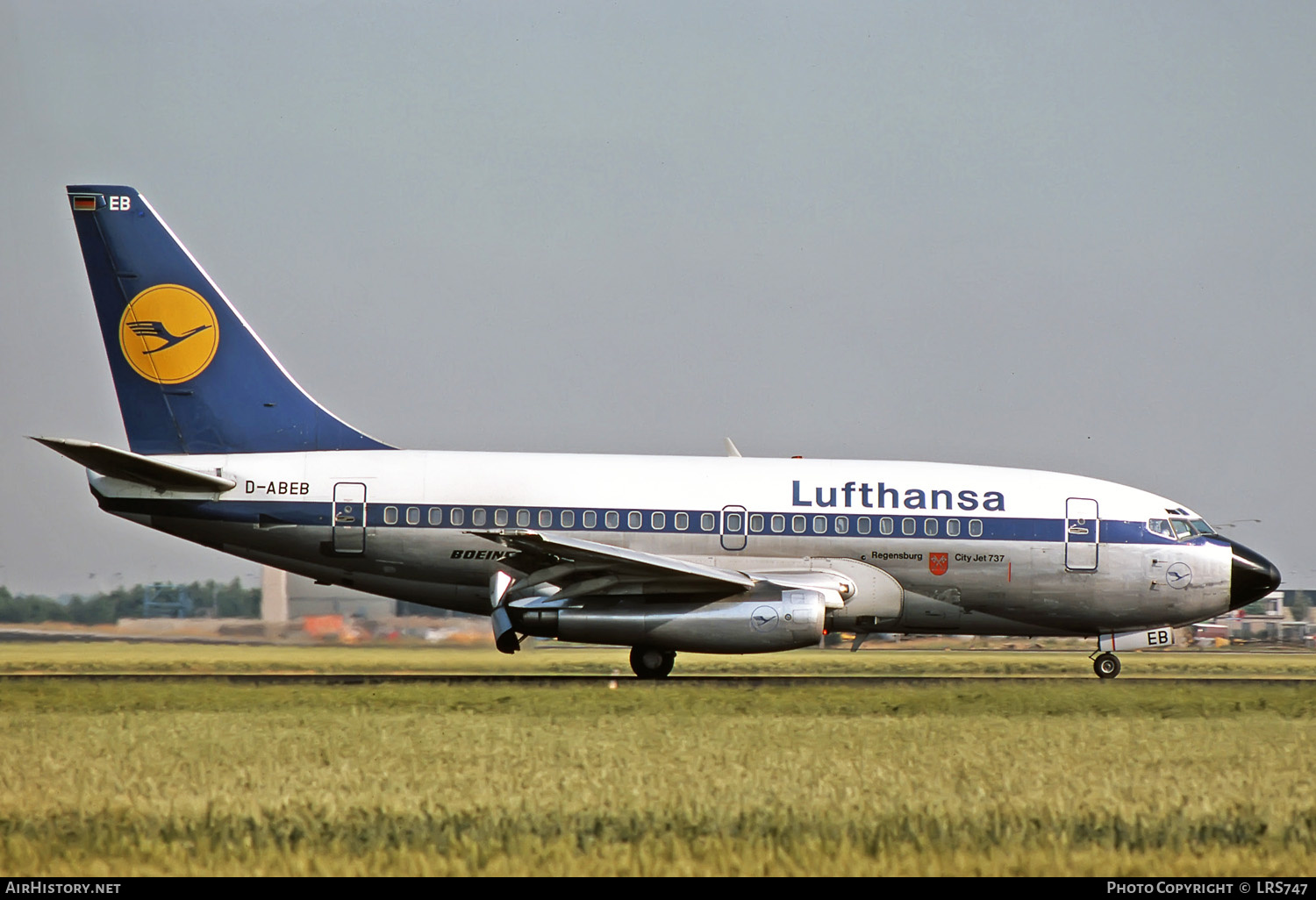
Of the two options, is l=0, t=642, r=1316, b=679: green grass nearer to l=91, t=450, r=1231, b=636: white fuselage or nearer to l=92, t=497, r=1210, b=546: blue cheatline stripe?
l=91, t=450, r=1231, b=636: white fuselage

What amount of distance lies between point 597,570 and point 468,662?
7609mm

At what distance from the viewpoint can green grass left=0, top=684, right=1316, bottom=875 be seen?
912 cm

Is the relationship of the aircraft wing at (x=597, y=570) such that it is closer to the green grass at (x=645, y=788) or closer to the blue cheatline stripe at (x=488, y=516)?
the blue cheatline stripe at (x=488, y=516)

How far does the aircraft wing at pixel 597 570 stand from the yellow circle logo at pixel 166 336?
595cm

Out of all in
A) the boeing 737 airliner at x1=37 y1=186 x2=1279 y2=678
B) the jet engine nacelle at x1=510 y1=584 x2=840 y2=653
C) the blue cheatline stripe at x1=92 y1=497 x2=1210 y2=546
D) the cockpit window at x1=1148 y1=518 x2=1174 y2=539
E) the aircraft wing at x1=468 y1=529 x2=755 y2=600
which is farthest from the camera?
the cockpit window at x1=1148 y1=518 x2=1174 y2=539

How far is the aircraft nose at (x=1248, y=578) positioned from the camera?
25.5 metres

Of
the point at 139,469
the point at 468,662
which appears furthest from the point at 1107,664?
the point at 139,469

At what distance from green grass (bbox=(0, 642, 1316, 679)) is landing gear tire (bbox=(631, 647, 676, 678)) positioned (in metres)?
2.53

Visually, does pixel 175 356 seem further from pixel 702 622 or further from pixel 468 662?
pixel 702 622

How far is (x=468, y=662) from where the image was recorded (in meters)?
29.7

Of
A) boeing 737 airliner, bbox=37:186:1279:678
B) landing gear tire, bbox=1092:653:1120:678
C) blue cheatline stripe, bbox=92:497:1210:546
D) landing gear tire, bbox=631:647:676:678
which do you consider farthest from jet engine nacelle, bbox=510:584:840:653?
landing gear tire, bbox=1092:653:1120:678

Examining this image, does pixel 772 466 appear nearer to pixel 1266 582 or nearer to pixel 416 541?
pixel 416 541

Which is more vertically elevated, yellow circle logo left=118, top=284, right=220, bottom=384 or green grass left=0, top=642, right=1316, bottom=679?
yellow circle logo left=118, top=284, right=220, bottom=384

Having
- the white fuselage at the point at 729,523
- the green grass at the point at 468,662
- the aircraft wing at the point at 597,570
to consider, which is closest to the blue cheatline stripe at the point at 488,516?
the white fuselage at the point at 729,523
